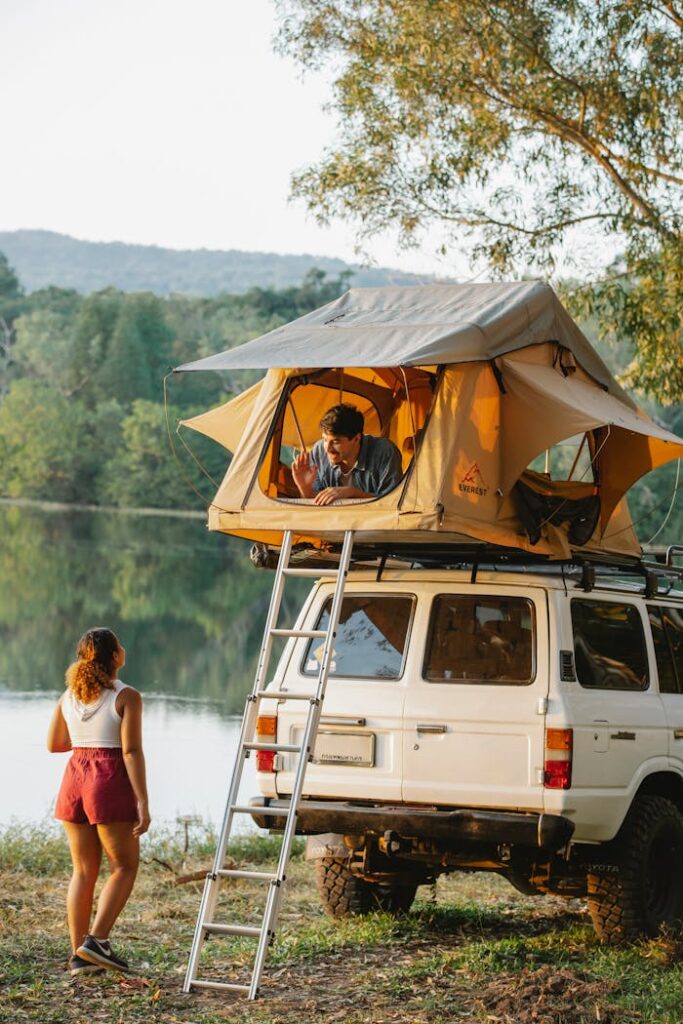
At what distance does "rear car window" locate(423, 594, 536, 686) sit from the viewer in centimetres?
758

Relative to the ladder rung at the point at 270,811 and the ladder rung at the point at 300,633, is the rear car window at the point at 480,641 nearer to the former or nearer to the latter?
the ladder rung at the point at 300,633

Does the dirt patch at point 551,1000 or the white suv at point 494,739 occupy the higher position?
the white suv at point 494,739

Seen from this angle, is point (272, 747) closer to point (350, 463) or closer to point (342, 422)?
point (350, 463)

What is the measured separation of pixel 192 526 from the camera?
78.2m

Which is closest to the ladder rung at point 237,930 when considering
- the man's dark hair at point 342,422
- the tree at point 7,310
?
the man's dark hair at point 342,422

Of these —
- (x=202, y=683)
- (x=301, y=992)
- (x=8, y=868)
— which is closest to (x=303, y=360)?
(x=301, y=992)

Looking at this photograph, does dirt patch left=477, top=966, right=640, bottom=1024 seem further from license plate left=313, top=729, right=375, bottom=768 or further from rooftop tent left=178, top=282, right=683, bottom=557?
rooftop tent left=178, top=282, right=683, bottom=557

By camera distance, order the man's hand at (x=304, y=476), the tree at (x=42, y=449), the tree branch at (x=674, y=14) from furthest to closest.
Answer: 1. the tree at (x=42, y=449)
2. the tree branch at (x=674, y=14)
3. the man's hand at (x=304, y=476)

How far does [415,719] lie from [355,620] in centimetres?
74

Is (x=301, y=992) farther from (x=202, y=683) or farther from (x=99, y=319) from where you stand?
(x=99, y=319)

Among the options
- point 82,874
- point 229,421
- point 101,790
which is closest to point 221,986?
point 82,874

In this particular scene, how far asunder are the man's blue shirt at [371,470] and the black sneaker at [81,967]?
2744 mm

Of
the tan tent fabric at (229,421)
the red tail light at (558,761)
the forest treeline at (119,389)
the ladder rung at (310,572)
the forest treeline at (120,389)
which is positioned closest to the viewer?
the red tail light at (558,761)

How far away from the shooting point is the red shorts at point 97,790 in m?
6.93
